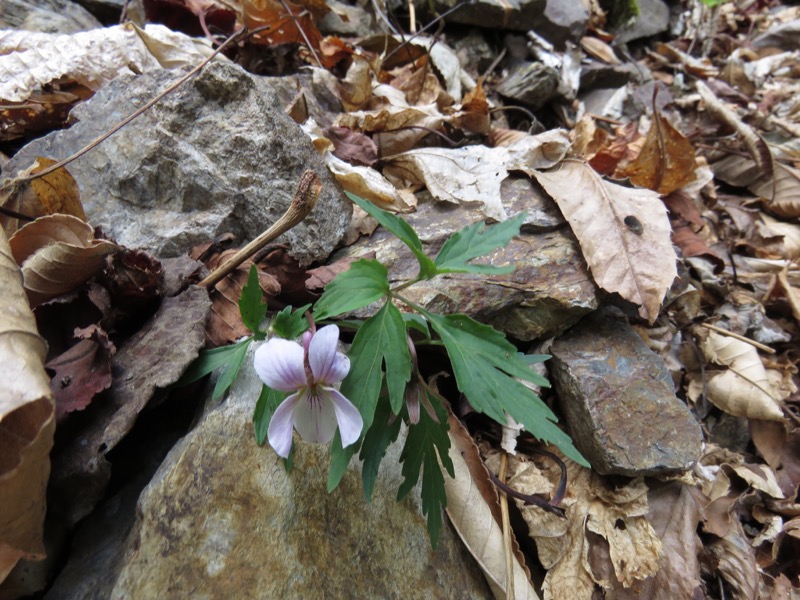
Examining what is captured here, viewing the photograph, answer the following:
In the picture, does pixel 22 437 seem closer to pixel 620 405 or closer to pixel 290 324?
pixel 290 324

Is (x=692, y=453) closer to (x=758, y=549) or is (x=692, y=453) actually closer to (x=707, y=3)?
(x=758, y=549)

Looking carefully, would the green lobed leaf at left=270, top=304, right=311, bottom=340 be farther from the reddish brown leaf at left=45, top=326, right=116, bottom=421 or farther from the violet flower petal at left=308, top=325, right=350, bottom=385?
the reddish brown leaf at left=45, top=326, right=116, bottom=421

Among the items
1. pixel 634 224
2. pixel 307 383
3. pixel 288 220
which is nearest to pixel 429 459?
pixel 307 383

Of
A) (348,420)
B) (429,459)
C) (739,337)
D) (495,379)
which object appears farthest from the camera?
(739,337)

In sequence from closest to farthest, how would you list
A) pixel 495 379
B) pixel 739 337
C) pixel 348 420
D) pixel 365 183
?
pixel 348 420, pixel 495 379, pixel 365 183, pixel 739 337

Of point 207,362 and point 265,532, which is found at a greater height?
point 207,362

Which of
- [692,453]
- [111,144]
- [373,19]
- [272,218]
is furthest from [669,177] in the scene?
[111,144]

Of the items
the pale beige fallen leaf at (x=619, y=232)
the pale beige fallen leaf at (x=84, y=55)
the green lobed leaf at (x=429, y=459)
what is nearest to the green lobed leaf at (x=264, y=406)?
the green lobed leaf at (x=429, y=459)

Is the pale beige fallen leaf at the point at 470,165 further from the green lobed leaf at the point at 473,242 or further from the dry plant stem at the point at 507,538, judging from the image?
the dry plant stem at the point at 507,538
